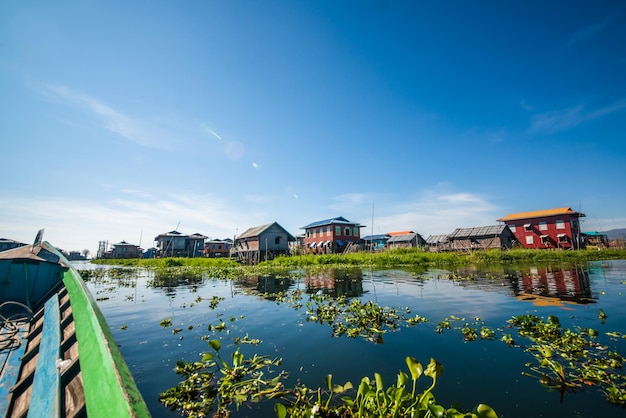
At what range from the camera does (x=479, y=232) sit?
41000 millimetres

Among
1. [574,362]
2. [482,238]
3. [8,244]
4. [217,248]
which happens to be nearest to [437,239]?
[482,238]

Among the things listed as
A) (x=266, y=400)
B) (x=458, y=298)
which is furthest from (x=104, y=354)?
(x=458, y=298)

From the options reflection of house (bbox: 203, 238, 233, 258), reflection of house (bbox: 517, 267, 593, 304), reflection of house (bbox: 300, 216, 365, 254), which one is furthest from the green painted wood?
reflection of house (bbox: 203, 238, 233, 258)

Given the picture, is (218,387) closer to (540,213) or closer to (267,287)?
(267,287)

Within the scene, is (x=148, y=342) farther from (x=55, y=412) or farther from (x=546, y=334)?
(x=546, y=334)

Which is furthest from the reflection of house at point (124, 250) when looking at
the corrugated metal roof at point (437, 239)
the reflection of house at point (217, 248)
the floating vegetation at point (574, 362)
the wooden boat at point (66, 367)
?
the floating vegetation at point (574, 362)

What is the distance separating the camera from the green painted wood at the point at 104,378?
5.74 feet

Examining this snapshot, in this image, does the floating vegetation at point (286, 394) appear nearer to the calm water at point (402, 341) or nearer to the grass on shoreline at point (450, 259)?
the calm water at point (402, 341)

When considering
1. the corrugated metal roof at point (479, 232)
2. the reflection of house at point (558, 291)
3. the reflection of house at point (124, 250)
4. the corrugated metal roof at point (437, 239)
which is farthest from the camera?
the reflection of house at point (124, 250)

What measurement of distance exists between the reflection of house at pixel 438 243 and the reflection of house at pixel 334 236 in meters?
12.7

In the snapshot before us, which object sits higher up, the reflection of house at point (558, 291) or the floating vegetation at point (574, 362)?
the reflection of house at point (558, 291)

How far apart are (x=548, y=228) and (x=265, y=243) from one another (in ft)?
144

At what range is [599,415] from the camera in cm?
288

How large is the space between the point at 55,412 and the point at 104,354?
68cm
